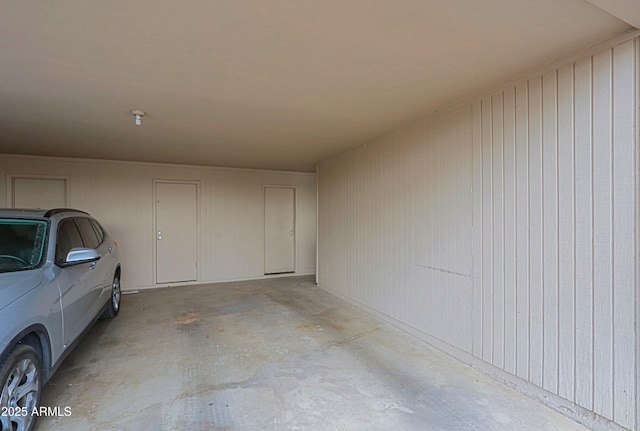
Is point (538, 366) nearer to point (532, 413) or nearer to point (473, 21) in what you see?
point (532, 413)

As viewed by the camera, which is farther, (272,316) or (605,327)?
(272,316)

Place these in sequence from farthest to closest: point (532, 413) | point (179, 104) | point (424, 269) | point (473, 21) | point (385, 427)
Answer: point (424, 269)
point (179, 104)
point (532, 413)
point (385, 427)
point (473, 21)

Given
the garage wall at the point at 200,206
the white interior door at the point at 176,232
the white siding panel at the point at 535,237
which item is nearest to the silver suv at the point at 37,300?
the garage wall at the point at 200,206

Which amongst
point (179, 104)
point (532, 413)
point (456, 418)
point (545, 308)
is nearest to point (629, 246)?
point (545, 308)

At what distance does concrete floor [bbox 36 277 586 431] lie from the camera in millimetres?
2162

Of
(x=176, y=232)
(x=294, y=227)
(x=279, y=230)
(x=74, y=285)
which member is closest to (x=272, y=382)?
(x=74, y=285)

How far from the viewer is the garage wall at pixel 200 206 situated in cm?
579

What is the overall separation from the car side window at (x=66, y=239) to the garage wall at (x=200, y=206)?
3.04 meters

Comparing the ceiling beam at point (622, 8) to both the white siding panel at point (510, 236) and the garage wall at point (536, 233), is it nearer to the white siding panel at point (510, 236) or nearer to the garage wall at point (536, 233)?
the garage wall at point (536, 233)

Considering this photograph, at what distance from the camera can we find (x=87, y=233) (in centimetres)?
365

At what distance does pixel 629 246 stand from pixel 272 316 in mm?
3781

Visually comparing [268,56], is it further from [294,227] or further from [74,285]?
[294,227]

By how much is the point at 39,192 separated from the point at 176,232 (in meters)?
2.31

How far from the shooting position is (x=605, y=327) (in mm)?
2008
